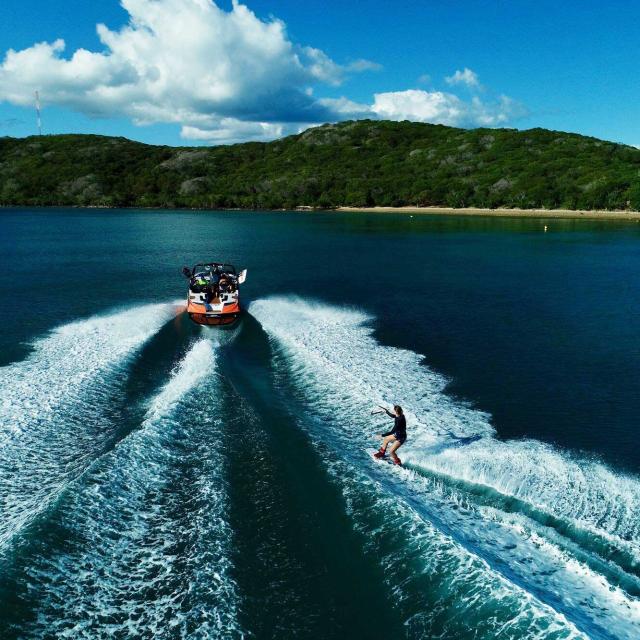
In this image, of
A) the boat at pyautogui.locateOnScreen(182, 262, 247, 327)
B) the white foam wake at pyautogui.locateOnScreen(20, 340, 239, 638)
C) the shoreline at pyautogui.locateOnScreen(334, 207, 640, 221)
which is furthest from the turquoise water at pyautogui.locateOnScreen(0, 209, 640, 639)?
the shoreline at pyautogui.locateOnScreen(334, 207, 640, 221)

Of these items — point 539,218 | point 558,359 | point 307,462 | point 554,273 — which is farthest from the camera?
point 539,218

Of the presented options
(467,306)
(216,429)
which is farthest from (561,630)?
(467,306)

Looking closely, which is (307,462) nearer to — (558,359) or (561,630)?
(561,630)

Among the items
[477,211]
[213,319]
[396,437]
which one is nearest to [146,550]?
[396,437]

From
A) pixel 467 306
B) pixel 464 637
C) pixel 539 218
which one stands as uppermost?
pixel 539 218

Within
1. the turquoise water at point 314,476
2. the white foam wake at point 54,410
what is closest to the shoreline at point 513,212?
the turquoise water at point 314,476

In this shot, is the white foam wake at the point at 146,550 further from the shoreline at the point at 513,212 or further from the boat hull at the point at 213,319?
the shoreline at the point at 513,212

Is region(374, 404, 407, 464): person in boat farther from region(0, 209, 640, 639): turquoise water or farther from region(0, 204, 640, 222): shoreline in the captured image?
region(0, 204, 640, 222): shoreline

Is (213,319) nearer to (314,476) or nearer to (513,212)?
(314,476)
